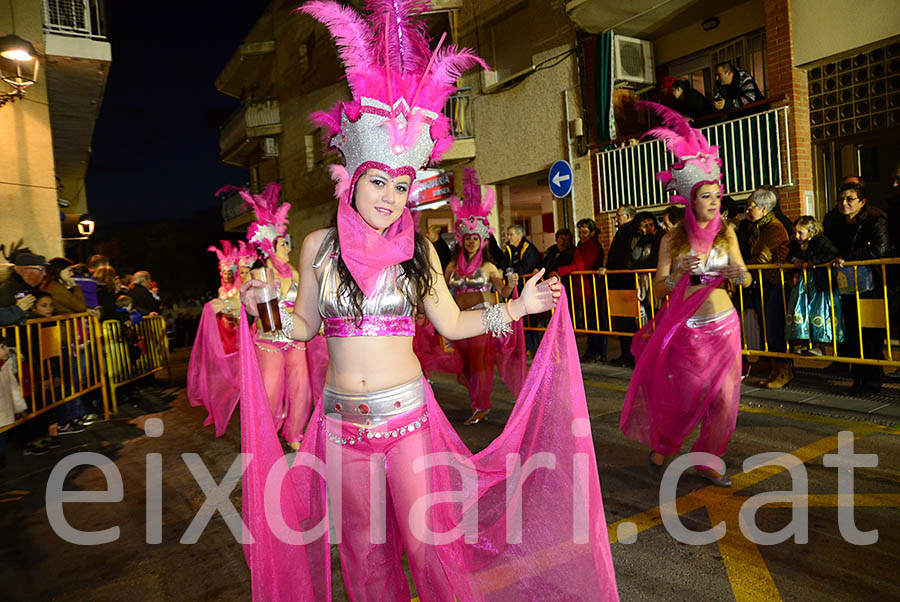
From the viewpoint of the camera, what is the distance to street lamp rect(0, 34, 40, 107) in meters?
8.59

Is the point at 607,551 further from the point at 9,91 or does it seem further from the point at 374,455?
the point at 9,91

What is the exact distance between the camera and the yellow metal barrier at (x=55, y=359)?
6.62m

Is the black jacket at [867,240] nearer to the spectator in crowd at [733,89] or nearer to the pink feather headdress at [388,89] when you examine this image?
the spectator in crowd at [733,89]

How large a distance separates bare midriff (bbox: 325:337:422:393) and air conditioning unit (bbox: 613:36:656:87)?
38.3ft

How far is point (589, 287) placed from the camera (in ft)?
33.2

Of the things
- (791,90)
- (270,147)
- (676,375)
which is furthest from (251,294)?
(270,147)

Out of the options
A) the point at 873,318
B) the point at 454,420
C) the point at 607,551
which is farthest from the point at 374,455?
the point at 873,318

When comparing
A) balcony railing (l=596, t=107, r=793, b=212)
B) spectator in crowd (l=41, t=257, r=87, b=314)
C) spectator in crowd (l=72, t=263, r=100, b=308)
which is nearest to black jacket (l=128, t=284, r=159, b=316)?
spectator in crowd (l=72, t=263, r=100, b=308)

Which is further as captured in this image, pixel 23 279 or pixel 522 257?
pixel 522 257

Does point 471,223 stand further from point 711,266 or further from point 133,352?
point 133,352

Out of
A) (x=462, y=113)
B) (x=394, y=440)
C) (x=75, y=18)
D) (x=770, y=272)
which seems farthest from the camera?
(x=462, y=113)

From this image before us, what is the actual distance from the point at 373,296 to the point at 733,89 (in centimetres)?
1025

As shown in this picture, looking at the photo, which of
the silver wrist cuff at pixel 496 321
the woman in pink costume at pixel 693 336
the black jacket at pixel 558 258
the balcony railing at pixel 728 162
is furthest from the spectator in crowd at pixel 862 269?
the silver wrist cuff at pixel 496 321

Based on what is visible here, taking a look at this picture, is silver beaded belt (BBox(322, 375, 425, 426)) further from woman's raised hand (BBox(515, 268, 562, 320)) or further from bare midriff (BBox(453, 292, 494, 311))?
bare midriff (BBox(453, 292, 494, 311))
